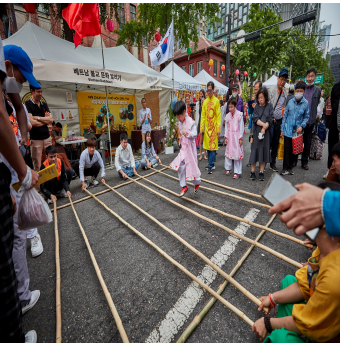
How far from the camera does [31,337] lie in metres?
1.42

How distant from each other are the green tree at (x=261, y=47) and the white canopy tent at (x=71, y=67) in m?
13.9

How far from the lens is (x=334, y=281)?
36.7 inches

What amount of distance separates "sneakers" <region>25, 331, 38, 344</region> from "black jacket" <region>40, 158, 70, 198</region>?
2815 millimetres

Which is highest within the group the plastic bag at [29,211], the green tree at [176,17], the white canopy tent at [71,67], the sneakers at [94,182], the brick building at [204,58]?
the brick building at [204,58]

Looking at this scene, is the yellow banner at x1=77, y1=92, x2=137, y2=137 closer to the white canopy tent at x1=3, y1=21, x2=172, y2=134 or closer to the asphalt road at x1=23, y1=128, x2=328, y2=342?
the white canopy tent at x1=3, y1=21, x2=172, y2=134

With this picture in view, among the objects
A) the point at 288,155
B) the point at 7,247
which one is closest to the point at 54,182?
the point at 7,247

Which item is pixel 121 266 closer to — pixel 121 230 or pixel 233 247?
pixel 121 230

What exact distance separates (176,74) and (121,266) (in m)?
8.78

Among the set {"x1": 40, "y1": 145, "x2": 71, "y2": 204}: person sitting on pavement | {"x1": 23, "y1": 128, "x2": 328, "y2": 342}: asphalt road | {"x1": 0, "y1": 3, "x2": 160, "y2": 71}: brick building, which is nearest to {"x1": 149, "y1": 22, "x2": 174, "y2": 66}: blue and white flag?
{"x1": 0, "y1": 3, "x2": 160, "y2": 71}: brick building

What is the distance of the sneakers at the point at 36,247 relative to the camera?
2.41 meters

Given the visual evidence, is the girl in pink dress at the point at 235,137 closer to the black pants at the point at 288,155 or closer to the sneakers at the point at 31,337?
the black pants at the point at 288,155

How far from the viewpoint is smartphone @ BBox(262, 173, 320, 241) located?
0.87m

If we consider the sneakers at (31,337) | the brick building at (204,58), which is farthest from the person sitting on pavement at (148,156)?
Result: the brick building at (204,58)

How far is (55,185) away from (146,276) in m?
3.03
